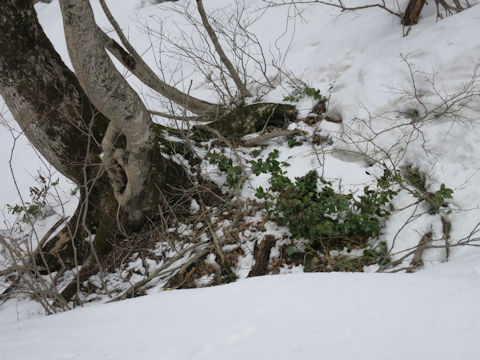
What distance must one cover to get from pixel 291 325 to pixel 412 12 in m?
4.07

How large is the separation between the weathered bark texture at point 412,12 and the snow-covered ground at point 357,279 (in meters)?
0.10

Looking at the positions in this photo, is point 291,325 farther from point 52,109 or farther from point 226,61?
point 226,61

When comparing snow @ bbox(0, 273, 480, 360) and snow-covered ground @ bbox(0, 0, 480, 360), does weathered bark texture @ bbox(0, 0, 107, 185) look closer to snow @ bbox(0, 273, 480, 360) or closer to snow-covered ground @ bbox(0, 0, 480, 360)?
snow-covered ground @ bbox(0, 0, 480, 360)

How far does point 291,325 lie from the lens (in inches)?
58.4

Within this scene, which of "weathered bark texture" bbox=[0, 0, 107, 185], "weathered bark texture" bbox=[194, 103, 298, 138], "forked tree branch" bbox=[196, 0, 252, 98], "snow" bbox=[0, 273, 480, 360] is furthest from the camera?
"forked tree branch" bbox=[196, 0, 252, 98]

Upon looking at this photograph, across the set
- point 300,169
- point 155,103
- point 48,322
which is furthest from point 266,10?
point 48,322

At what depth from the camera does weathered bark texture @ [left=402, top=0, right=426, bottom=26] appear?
4.20 metres

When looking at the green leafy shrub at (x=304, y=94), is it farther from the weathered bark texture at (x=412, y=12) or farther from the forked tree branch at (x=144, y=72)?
the weathered bark texture at (x=412, y=12)

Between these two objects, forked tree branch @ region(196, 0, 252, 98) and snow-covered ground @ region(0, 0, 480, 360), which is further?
forked tree branch @ region(196, 0, 252, 98)

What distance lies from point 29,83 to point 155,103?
11.9 feet

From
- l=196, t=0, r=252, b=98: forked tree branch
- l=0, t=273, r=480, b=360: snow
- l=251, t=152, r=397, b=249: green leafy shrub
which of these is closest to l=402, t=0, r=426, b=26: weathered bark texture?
l=196, t=0, r=252, b=98: forked tree branch

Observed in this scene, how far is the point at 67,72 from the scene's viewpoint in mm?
3391

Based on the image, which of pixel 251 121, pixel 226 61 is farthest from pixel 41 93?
pixel 226 61

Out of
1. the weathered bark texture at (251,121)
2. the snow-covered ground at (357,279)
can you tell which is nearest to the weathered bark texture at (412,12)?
the snow-covered ground at (357,279)
